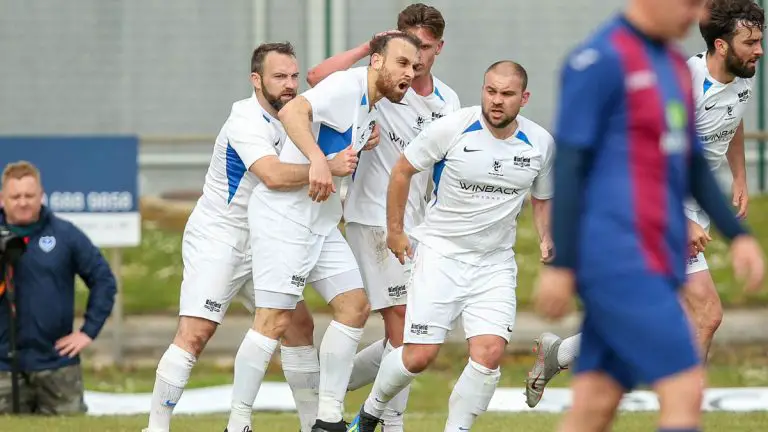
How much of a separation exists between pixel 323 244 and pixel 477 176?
2.89 feet

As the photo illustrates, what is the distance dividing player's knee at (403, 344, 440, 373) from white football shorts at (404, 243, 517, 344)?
0.03 meters

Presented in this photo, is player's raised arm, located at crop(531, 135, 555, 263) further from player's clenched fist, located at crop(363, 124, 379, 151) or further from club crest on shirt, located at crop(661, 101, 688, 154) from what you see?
club crest on shirt, located at crop(661, 101, 688, 154)

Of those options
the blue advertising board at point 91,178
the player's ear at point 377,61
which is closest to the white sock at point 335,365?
the player's ear at point 377,61

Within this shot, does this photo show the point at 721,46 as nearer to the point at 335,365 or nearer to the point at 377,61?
the point at 377,61

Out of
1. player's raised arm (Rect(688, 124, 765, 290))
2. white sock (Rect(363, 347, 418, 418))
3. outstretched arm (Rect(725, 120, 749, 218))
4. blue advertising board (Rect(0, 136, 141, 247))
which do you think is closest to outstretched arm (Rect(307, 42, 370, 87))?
white sock (Rect(363, 347, 418, 418))

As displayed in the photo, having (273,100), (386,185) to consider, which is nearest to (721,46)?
(386,185)

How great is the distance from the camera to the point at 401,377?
7160 millimetres

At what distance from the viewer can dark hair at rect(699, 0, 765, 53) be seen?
755cm

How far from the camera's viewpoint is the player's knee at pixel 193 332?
7.72 m

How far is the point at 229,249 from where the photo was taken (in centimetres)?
773

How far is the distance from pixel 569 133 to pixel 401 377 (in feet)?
9.62

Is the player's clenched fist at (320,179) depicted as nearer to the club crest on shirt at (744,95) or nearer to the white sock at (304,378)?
the white sock at (304,378)

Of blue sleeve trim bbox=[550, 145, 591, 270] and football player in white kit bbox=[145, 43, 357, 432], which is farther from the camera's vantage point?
football player in white kit bbox=[145, 43, 357, 432]

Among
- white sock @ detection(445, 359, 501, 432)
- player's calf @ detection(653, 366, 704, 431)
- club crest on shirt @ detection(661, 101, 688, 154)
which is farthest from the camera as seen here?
white sock @ detection(445, 359, 501, 432)
